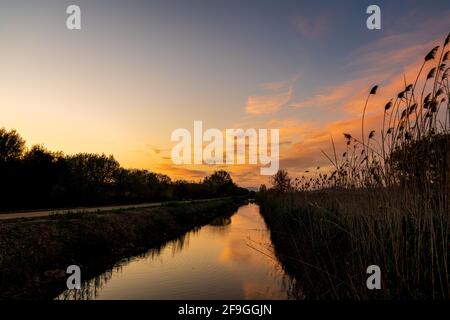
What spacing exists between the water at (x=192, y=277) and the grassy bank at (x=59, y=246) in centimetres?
90

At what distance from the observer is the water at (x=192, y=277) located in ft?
35.2

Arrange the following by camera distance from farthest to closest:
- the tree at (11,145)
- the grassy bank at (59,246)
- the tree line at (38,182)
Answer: the tree at (11,145)
the tree line at (38,182)
the grassy bank at (59,246)

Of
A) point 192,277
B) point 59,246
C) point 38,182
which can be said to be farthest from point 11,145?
point 192,277

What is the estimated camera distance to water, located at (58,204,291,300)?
10.7 meters

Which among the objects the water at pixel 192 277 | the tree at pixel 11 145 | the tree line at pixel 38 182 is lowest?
the water at pixel 192 277

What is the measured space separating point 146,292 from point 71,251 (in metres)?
4.75

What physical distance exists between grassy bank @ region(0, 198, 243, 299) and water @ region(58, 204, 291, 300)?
0.90 metres

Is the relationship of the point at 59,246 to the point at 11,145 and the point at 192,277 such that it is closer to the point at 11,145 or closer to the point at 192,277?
the point at 192,277

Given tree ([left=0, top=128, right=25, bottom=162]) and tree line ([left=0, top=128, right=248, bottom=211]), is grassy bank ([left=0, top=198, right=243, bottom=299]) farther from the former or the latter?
tree ([left=0, top=128, right=25, bottom=162])

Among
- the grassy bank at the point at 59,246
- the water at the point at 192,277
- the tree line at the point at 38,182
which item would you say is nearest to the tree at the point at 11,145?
the tree line at the point at 38,182

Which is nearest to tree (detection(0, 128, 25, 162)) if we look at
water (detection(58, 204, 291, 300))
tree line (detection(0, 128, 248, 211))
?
tree line (detection(0, 128, 248, 211))

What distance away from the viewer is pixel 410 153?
529 cm

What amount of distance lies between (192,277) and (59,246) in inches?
210

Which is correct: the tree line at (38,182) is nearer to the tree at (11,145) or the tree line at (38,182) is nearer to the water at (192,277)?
the tree at (11,145)
